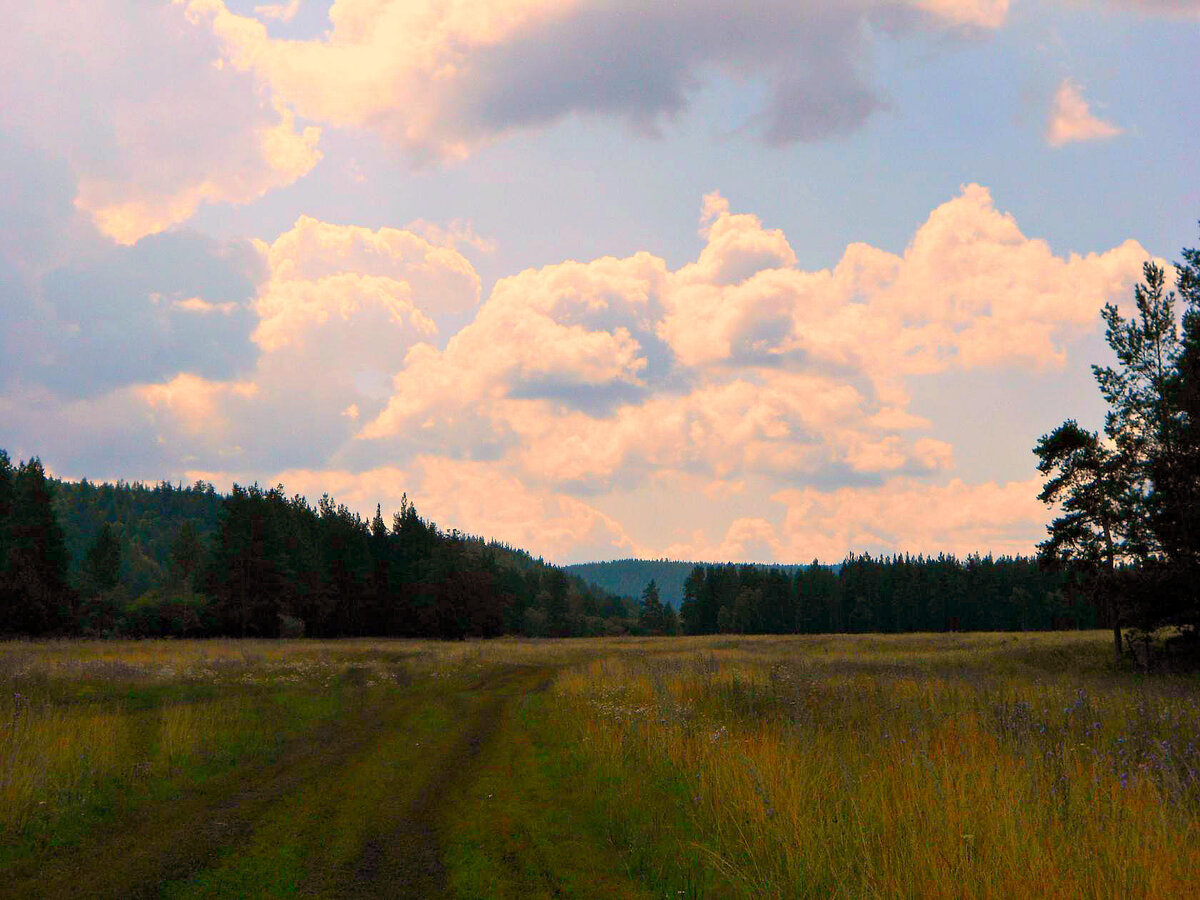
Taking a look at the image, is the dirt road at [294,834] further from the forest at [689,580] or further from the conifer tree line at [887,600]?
the conifer tree line at [887,600]

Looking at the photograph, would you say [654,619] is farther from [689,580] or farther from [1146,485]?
[1146,485]

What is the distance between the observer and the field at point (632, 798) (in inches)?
273

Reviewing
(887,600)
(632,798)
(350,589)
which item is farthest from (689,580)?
(632,798)

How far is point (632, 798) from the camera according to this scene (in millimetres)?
10352

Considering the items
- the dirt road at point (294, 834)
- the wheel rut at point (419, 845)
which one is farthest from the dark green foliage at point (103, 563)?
the wheel rut at point (419, 845)

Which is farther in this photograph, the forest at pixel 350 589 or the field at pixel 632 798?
the forest at pixel 350 589

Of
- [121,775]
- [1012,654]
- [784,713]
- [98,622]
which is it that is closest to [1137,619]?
[1012,654]

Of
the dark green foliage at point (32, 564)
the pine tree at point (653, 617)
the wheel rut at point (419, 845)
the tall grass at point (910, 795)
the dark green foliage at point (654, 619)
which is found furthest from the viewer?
the pine tree at point (653, 617)

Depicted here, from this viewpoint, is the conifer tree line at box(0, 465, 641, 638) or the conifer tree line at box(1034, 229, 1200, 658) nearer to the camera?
the conifer tree line at box(1034, 229, 1200, 658)

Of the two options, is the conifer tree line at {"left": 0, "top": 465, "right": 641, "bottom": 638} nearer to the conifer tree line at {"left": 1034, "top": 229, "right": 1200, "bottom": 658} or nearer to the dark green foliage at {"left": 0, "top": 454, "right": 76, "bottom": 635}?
the dark green foliage at {"left": 0, "top": 454, "right": 76, "bottom": 635}

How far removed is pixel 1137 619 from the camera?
1271 inches

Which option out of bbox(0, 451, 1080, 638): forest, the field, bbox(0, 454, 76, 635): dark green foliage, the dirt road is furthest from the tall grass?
bbox(0, 454, 76, 635): dark green foliage

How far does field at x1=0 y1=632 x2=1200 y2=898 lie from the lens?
6.93 metres

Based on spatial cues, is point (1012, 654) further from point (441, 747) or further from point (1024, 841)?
point (1024, 841)
